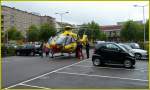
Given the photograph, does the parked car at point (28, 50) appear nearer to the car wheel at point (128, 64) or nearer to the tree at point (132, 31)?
the car wheel at point (128, 64)

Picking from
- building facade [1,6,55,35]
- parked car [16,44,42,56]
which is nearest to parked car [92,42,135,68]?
parked car [16,44,42,56]

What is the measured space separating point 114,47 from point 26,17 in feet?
445

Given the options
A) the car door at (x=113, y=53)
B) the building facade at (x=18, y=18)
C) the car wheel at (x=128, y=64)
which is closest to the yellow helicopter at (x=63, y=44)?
the car door at (x=113, y=53)

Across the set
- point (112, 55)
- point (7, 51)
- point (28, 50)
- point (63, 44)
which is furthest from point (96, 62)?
point (7, 51)

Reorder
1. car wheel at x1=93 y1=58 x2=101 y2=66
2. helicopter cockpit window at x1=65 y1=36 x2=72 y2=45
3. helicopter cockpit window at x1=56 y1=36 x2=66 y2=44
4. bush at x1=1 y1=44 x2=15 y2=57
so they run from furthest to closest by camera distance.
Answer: bush at x1=1 y1=44 x2=15 y2=57 → helicopter cockpit window at x1=65 y1=36 x2=72 y2=45 → helicopter cockpit window at x1=56 y1=36 x2=66 y2=44 → car wheel at x1=93 y1=58 x2=101 y2=66

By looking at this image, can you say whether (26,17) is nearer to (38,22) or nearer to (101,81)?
(38,22)

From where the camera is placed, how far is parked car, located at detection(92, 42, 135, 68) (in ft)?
67.0

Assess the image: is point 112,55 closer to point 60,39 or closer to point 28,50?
point 60,39

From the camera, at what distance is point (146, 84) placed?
13578mm

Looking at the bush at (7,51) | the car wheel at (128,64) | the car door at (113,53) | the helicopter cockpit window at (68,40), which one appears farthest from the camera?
the bush at (7,51)

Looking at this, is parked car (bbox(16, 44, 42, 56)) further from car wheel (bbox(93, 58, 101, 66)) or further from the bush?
car wheel (bbox(93, 58, 101, 66))

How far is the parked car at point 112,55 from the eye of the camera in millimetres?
20422

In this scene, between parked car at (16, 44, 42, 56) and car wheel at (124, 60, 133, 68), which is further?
parked car at (16, 44, 42, 56)

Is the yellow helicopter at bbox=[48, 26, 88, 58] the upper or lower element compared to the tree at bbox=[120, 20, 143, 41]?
lower
